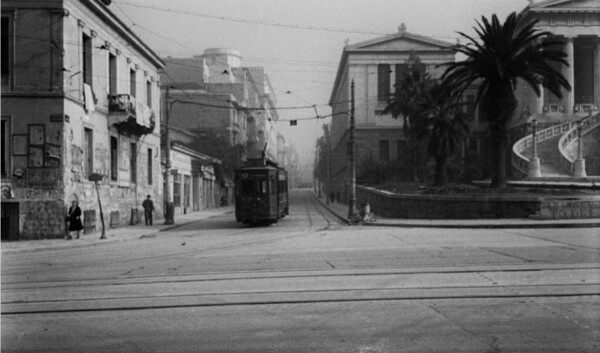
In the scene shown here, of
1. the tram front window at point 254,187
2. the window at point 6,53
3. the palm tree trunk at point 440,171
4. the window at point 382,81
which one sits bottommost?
the tram front window at point 254,187

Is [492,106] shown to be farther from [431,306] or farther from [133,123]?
[431,306]

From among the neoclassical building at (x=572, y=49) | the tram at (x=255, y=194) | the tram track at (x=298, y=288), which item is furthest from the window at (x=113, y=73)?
the neoclassical building at (x=572, y=49)

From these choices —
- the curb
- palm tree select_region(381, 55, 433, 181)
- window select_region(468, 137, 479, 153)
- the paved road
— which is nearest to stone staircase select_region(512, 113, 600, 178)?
palm tree select_region(381, 55, 433, 181)

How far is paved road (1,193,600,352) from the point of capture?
20.0ft

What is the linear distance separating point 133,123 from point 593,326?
27276 millimetres


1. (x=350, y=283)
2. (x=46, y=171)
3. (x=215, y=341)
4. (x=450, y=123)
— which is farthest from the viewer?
(x=450, y=123)

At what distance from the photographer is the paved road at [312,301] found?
6090 mm

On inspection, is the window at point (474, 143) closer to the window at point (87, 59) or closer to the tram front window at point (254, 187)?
the tram front window at point (254, 187)

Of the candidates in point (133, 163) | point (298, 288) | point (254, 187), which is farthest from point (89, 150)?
point (298, 288)

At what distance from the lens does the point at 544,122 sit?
168 feet

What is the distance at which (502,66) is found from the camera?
27.7 m

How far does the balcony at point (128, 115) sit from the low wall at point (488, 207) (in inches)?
575

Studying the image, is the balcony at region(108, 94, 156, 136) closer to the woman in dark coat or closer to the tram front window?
the tram front window

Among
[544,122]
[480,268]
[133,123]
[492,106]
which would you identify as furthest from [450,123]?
[480,268]
